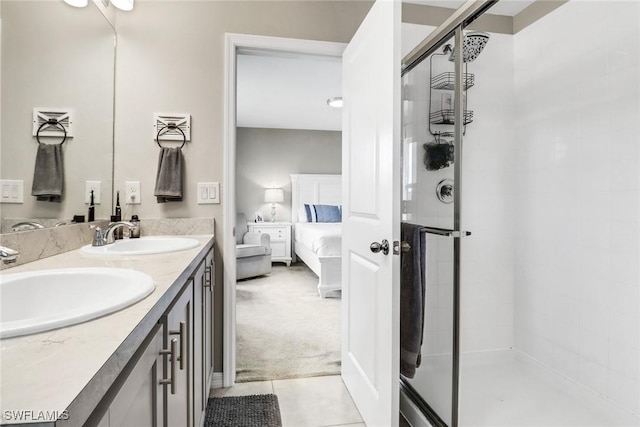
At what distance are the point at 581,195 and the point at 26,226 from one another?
253 cm

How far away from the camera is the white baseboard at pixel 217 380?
6.69 feet

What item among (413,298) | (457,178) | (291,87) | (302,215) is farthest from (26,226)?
(302,215)

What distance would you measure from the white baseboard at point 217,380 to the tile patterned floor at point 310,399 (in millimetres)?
32

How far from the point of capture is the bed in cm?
405

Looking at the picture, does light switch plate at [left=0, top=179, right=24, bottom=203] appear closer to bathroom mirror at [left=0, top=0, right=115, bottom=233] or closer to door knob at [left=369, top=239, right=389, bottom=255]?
bathroom mirror at [left=0, top=0, right=115, bottom=233]

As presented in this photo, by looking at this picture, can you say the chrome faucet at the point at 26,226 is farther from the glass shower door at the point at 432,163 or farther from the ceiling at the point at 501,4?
the ceiling at the point at 501,4

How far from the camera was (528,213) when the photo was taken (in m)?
2.29

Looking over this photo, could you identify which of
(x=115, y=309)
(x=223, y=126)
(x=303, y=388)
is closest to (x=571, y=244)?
(x=303, y=388)

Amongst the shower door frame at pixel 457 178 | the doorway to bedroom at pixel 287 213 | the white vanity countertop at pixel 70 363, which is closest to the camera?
the white vanity countertop at pixel 70 363

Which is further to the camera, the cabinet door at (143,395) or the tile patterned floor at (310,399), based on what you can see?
the tile patterned floor at (310,399)

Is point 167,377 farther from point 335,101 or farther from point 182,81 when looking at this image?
point 335,101

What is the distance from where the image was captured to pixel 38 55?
1205 millimetres

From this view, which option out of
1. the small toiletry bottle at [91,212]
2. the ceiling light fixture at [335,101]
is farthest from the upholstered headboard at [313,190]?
the small toiletry bottle at [91,212]

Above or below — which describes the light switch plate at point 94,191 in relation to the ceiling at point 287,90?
below
